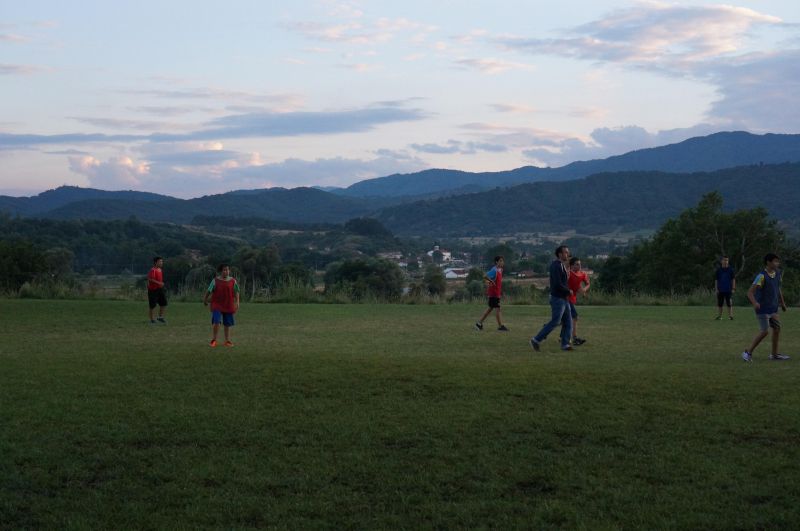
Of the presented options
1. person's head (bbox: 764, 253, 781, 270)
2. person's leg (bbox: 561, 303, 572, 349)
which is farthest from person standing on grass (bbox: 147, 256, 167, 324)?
person's head (bbox: 764, 253, 781, 270)

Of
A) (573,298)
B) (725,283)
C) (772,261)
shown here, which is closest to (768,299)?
(772,261)

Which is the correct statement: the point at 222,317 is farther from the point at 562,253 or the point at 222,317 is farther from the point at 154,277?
the point at 562,253

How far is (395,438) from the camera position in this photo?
26.9 feet

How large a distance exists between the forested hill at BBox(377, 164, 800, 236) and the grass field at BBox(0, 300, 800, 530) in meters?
140

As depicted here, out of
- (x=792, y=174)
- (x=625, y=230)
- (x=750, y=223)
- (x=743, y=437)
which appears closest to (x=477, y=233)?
(x=625, y=230)

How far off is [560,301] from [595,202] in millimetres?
166806

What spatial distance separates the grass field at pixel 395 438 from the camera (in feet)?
20.5

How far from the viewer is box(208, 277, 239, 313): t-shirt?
1570 cm

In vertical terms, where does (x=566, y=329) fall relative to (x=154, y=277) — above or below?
below

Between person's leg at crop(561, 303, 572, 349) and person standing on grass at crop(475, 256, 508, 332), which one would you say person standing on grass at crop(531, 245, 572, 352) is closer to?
Answer: person's leg at crop(561, 303, 572, 349)

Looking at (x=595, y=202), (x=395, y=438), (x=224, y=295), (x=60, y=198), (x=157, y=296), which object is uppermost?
(x=595, y=202)

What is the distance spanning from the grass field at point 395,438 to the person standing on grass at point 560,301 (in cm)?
35

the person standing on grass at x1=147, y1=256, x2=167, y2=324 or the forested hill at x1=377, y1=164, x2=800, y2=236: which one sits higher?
the forested hill at x1=377, y1=164, x2=800, y2=236

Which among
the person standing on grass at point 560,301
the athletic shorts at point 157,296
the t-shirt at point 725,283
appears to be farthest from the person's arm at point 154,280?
the t-shirt at point 725,283
